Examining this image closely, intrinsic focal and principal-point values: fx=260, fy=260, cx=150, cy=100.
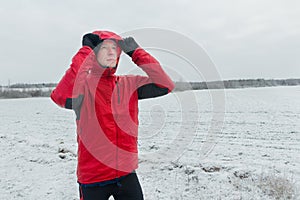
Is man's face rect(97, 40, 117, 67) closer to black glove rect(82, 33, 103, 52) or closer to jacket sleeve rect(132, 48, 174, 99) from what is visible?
black glove rect(82, 33, 103, 52)

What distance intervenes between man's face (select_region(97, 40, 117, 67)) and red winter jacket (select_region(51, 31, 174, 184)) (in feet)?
0.12

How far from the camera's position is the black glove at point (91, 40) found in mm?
1926

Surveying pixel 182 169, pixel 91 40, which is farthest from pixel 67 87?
pixel 182 169

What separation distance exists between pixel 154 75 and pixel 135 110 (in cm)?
31

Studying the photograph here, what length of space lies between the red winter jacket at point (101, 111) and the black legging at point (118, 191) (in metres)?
0.06

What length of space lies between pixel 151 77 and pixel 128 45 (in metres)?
0.30

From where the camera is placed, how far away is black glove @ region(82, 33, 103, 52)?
1926 mm

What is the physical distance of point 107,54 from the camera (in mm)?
1892

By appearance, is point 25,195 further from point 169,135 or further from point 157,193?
point 169,135

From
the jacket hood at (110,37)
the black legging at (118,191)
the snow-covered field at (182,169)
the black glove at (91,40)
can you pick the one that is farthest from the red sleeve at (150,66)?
the snow-covered field at (182,169)

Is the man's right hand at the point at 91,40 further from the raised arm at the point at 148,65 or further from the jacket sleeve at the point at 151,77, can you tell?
the jacket sleeve at the point at 151,77

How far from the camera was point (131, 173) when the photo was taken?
6.68 feet

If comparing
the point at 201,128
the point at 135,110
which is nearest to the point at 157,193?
the point at 135,110

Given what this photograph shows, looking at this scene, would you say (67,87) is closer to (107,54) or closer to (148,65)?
(107,54)
